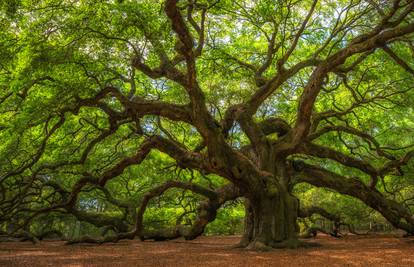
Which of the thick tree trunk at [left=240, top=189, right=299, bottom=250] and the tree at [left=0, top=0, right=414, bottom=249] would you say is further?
the thick tree trunk at [left=240, top=189, right=299, bottom=250]

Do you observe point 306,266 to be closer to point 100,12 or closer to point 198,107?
point 198,107

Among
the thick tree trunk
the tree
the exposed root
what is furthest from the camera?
the thick tree trunk

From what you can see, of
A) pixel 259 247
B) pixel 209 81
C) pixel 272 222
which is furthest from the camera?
pixel 209 81

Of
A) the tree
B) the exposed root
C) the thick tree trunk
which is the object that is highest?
the tree

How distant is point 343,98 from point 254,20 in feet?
21.4

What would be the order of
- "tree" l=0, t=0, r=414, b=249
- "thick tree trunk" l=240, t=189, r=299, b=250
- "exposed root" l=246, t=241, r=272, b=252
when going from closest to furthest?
"tree" l=0, t=0, r=414, b=249 < "exposed root" l=246, t=241, r=272, b=252 < "thick tree trunk" l=240, t=189, r=299, b=250

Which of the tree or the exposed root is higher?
the tree

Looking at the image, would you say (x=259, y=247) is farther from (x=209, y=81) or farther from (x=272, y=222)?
(x=209, y=81)

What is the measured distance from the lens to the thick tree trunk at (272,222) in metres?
10.1

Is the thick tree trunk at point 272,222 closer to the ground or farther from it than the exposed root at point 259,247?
farther from it

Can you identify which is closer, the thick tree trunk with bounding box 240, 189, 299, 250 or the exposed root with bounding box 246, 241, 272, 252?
the exposed root with bounding box 246, 241, 272, 252

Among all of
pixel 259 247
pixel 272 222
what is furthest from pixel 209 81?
pixel 259 247

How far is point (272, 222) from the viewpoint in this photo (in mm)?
10297

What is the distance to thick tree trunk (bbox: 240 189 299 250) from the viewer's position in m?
10.1
